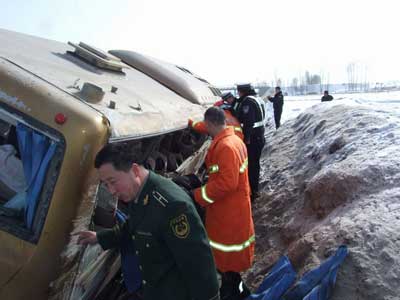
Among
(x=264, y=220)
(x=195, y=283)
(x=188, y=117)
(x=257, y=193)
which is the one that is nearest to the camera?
(x=195, y=283)

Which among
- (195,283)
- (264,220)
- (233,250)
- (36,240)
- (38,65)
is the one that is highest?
(38,65)

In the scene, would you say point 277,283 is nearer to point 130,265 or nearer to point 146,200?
point 130,265

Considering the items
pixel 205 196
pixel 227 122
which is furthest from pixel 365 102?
pixel 205 196

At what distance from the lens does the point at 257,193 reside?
20.5 feet

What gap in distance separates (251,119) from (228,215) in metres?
2.56

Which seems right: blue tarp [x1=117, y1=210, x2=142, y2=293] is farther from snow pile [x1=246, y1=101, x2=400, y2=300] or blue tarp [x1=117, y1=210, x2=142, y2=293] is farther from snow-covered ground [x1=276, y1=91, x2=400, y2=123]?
snow-covered ground [x1=276, y1=91, x2=400, y2=123]

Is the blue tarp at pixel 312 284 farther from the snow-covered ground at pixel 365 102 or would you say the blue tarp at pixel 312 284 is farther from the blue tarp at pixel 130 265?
the snow-covered ground at pixel 365 102

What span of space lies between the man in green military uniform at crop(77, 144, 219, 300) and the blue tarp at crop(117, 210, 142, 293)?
47 centimetres

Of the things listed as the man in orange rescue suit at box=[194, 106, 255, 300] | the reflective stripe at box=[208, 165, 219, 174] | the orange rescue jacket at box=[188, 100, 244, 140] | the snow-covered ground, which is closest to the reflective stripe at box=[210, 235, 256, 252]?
the man in orange rescue suit at box=[194, 106, 255, 300]

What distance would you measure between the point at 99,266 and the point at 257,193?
12.6 feet

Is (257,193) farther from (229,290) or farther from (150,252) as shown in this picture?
(150,252)

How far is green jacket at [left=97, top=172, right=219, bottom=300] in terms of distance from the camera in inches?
73.9

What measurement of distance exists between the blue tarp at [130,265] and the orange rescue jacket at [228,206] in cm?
89

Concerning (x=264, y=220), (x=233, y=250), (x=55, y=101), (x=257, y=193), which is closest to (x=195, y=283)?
(x=55, y=101)
